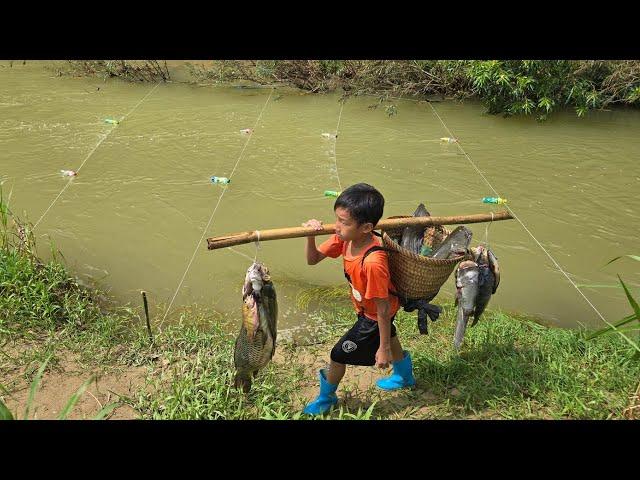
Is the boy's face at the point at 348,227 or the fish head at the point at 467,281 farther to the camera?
the fish head at the point at 467,281

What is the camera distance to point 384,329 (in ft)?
8.25

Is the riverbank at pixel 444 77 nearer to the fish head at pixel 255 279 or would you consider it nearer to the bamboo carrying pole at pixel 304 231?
the bamboo carrying pole at pixel 304 231

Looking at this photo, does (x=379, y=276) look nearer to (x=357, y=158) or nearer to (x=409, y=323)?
(x=409, y=323)

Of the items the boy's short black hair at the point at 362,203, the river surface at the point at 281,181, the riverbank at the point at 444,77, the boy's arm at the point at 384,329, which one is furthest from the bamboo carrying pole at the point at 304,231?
the riverbank at the point at 444,77

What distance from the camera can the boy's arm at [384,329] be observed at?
2.49 metres

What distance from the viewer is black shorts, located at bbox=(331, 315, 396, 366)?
2.63 m

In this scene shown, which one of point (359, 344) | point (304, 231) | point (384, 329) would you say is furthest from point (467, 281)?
point (304, 231)

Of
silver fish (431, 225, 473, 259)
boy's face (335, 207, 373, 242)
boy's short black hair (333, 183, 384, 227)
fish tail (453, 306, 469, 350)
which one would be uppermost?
boy's short black hair (333, 183, 384, 227)

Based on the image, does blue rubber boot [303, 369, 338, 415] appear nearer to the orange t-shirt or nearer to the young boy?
the young boy

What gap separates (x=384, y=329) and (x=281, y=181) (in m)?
4.16

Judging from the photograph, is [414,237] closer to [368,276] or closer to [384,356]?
[368,276]

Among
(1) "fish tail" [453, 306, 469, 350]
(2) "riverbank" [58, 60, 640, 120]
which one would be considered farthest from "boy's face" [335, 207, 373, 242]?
(2) "riverbank" [58, 60, 640, 120]

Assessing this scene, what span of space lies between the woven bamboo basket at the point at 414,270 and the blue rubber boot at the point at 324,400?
632 mm

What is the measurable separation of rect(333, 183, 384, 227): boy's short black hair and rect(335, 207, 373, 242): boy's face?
0.02m
